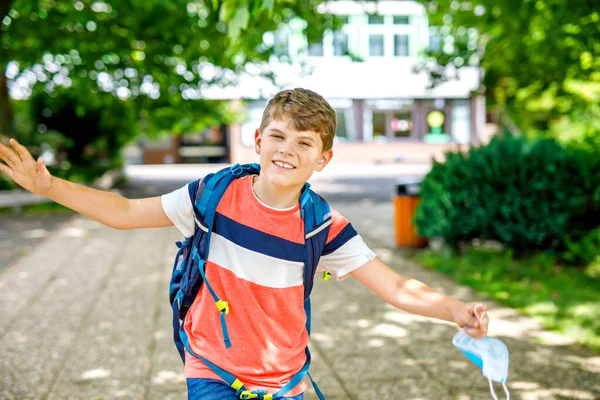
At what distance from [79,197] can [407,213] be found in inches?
295

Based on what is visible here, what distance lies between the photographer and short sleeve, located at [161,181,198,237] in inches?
93.5

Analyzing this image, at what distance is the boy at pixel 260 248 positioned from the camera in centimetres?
227

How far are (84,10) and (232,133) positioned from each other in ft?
A: 95.3

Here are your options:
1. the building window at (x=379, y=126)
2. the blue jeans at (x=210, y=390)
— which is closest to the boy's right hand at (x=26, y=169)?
the blue jeans at (x=210, y=390)

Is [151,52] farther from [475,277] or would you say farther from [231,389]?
[231,389]

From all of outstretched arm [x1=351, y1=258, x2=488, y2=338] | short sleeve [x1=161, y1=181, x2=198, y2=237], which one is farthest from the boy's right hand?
outstretched arm [x1=351, y1=258, x2=488, y2=338]

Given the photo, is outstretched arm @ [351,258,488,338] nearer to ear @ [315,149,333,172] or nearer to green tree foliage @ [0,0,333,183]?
ear @ [315,149,333,172]

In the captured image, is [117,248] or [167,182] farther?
[167,182]

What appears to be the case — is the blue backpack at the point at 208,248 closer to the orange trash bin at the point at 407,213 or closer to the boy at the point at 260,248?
the boy at the point at 260,248

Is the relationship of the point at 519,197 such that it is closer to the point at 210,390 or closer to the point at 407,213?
the point at 407,213

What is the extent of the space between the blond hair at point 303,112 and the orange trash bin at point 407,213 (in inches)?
283

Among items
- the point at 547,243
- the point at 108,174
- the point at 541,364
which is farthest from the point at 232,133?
the point at 541,364

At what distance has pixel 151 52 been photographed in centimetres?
1234

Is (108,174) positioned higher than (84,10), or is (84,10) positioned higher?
(84,10)
